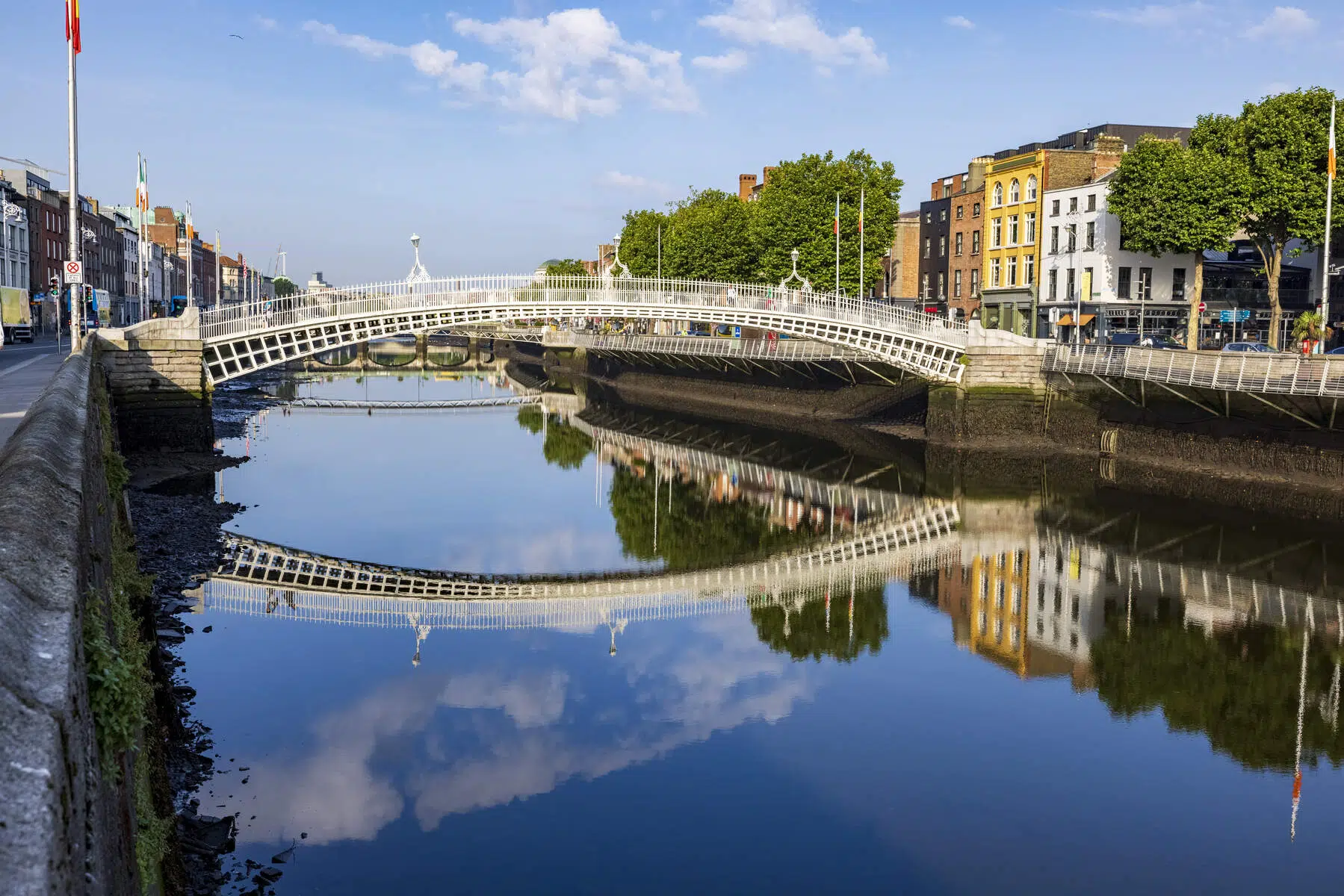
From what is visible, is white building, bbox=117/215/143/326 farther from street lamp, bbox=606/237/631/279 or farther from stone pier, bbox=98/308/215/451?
stone pier, bbox=98/308/215/451

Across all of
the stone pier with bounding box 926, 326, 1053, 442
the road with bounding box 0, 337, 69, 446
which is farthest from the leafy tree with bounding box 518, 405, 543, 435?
the road with bounding box 0, 337, 69, 446

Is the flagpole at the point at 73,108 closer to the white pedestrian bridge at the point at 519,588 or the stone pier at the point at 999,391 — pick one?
the white pedestrian bridge at the point at 519,588

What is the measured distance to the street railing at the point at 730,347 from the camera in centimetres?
4575

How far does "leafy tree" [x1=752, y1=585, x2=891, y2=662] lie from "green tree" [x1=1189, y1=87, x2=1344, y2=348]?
75.2ft

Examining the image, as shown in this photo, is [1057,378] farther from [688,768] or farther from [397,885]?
[397,885]

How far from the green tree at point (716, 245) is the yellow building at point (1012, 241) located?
11.1 m

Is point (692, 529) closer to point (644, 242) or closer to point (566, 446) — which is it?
point (566, 446)

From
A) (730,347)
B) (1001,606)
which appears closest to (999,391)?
(730,347)

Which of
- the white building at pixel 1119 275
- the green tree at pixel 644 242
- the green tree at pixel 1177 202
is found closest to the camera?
the green tree at pixel 1177 202

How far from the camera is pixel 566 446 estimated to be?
141ft

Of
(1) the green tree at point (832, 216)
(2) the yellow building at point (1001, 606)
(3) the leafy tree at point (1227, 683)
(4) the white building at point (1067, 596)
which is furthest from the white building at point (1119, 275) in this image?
(3) the leafy tree at point (1227, 683)

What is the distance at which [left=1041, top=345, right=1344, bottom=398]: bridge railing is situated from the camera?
25.3m

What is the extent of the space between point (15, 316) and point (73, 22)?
74.8ft

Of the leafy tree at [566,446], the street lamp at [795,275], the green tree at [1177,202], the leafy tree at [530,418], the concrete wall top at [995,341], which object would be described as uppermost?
the green tree at [1177,202]
